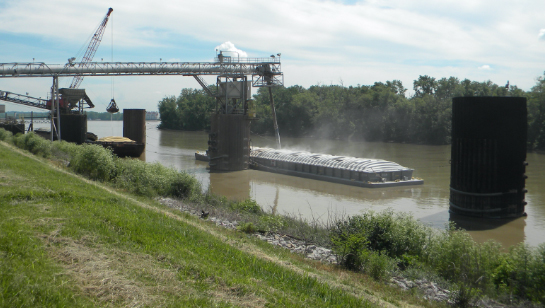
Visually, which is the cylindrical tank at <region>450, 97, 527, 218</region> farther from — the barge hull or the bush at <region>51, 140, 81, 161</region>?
the bush at <region>51, 140, 81, 161</region>

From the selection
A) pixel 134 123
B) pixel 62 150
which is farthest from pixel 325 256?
pixel 134 123

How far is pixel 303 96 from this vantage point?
101875 millimetres

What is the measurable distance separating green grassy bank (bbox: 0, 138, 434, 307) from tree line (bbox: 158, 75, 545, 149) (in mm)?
61110

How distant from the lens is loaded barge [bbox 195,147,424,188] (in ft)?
106

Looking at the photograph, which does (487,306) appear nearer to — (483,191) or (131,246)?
(131,246)

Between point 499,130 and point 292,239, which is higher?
point 499,130

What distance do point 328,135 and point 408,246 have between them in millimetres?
81376

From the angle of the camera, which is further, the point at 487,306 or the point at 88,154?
the point at 88,154

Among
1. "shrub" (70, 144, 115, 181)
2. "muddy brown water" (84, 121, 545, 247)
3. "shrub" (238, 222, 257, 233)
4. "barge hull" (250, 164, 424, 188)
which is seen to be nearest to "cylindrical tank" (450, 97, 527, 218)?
"muddy brown water" (84, 121, 545, 247)

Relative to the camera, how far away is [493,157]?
Result: 20812 millimetres

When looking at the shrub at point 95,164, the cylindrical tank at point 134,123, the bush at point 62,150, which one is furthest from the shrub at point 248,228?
the cylindrical tank at point 134,123

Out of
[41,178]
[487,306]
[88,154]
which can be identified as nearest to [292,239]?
[487,306]

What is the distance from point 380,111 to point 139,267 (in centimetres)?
8328

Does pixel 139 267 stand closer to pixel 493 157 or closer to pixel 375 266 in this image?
pixel 375 266
